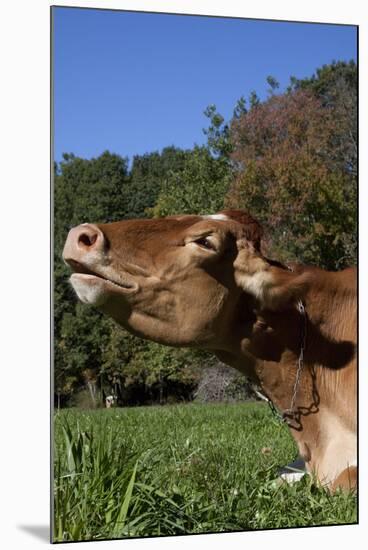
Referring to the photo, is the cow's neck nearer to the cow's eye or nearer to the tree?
the cow's eye

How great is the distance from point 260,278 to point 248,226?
272 mm

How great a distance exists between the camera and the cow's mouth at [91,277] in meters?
4.77

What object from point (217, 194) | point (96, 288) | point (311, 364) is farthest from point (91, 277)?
point (311, 364)

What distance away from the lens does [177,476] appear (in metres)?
5.26

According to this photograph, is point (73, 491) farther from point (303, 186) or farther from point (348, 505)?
point (303, 186)

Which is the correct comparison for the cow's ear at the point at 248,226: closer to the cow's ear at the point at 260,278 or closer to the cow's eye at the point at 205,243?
the cow's ear at the point at 260,278

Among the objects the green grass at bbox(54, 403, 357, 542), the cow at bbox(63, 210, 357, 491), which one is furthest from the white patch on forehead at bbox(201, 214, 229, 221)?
the green grass at bbox(54, 403, 357, 542)

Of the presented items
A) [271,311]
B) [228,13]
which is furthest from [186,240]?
[228,13]

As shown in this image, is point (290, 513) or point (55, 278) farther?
point (290, 513)

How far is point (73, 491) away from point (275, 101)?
2394 millimetres

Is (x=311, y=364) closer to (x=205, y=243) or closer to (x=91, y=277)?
(x=205, y=243)

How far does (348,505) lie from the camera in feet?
17.7

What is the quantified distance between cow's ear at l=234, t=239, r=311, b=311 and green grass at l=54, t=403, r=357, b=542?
2.49ft

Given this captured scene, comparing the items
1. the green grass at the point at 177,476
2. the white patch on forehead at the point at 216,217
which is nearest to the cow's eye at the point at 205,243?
the white patch on forehead at the point at 216,217
